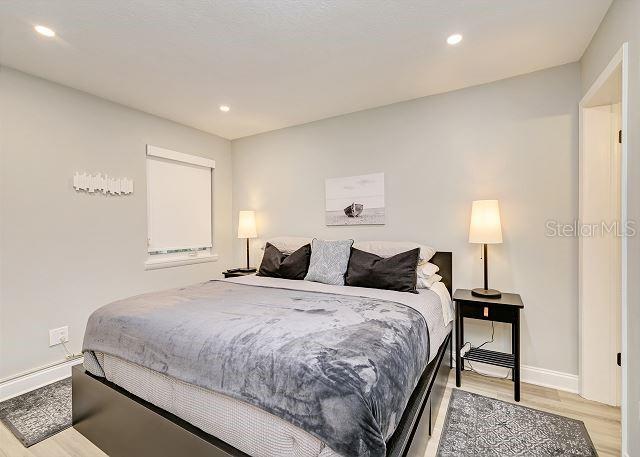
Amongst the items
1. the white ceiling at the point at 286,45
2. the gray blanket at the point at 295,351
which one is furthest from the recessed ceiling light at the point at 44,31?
the gray blanket at the point at 295,351

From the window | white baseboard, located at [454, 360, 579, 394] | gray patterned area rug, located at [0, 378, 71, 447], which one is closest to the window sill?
the window

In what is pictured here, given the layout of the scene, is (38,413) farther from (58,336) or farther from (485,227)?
(485,227)

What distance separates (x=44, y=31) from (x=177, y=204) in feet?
6.56

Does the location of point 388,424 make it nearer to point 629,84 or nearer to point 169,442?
point 169,442

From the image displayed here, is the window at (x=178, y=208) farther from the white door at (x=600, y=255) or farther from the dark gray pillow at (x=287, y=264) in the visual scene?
the white door at (x=600, y=255)

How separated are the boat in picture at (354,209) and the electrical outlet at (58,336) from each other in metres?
2.81

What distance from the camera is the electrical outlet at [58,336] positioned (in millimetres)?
2615

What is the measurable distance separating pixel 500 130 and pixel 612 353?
6.10ft

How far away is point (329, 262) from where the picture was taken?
287 cm

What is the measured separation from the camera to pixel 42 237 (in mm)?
2559

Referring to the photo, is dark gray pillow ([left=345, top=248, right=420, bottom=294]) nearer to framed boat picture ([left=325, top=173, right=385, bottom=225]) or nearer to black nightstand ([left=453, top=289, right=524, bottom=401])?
black nightstand ([left=453, top=289, right=524, bottom=401])

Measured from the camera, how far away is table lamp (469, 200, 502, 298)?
8.07 feet

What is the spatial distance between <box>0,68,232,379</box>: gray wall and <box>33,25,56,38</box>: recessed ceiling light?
74cm

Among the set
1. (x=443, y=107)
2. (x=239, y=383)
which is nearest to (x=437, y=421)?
(x=239, y=383)
